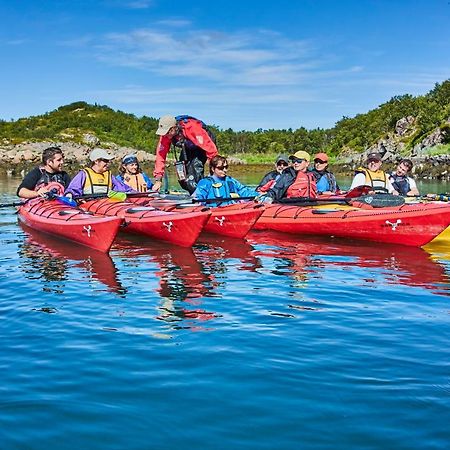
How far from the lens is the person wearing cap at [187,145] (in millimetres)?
12586

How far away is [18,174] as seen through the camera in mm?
37438

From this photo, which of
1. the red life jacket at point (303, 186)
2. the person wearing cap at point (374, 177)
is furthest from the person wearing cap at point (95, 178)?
the person wearing cap at point (374, 177)

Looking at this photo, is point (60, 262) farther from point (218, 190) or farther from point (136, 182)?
point (136, 182)

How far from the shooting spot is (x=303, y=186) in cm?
1149

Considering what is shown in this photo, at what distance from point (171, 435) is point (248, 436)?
408 mm

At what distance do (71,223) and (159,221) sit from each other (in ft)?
4.32

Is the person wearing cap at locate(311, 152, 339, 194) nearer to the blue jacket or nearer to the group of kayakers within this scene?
the group of kayakers

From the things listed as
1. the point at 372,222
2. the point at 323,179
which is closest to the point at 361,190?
the point at 372,222

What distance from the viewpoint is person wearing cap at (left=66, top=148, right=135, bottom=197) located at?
420 inches

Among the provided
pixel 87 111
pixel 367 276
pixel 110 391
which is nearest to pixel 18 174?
pixel 87 111

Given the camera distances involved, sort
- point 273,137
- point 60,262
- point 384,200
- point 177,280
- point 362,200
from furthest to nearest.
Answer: point 273,137
point 362,200
point 384,200
point 60,262
point 177,280

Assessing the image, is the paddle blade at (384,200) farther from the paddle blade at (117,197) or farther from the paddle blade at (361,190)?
the paddle blade at (117,197)

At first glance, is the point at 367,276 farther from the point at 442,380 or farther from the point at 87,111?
the point at 87,111

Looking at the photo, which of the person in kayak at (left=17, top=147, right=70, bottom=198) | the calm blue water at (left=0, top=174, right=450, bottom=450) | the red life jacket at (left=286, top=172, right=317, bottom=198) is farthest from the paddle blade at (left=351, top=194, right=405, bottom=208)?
the person in kayak at (left=17, top=147, right=70, bottom=198)
